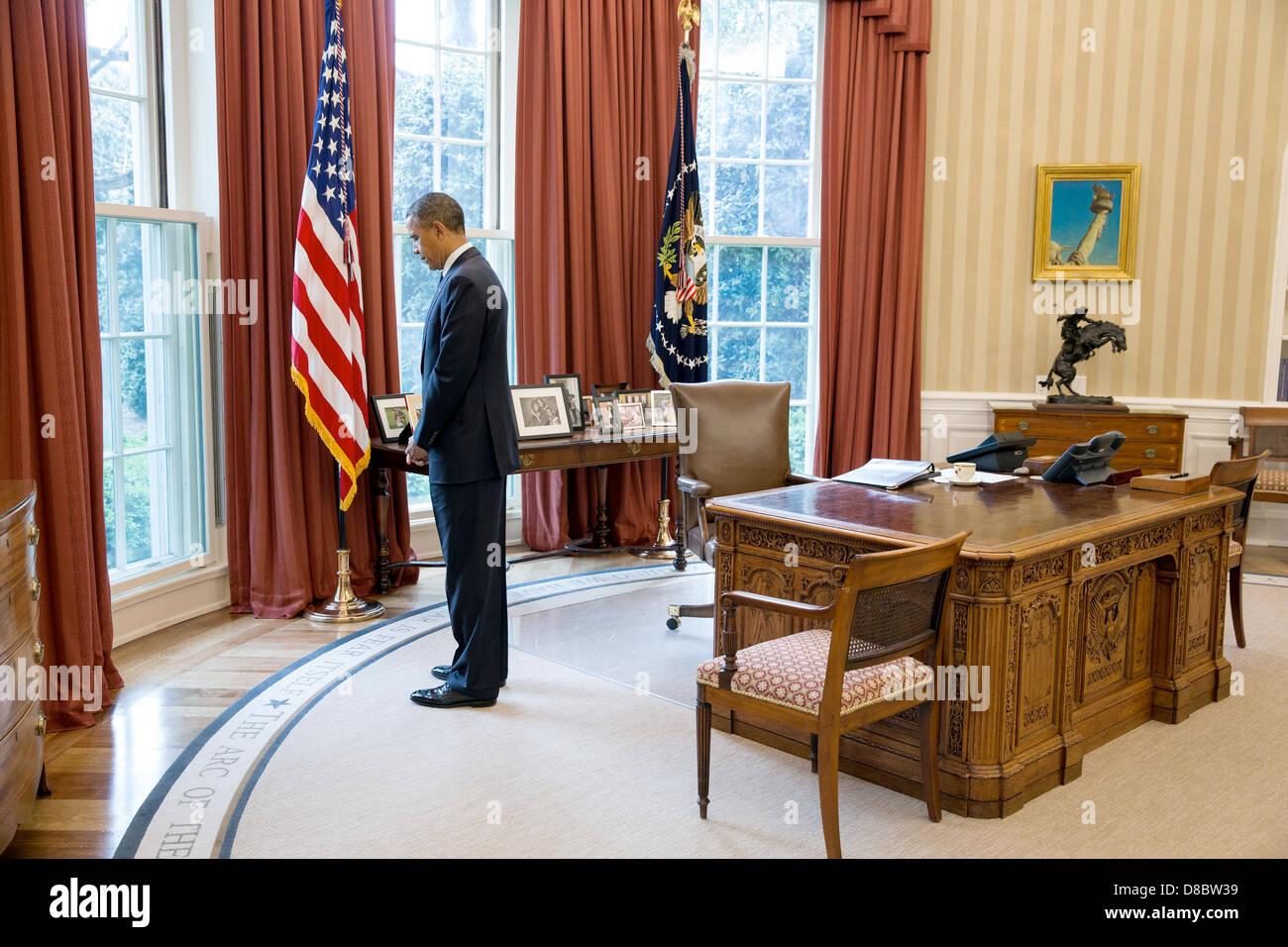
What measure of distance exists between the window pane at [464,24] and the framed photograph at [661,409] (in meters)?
2.12

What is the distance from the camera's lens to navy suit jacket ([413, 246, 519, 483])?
12.3 feet

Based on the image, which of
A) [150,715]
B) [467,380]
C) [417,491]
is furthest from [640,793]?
[417,491]

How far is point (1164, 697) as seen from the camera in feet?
13.0

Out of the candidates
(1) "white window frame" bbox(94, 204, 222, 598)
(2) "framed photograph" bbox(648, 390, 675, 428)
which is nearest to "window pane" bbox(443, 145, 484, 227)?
(2) "framed photograph" bbox(648, 390, 675, 428)

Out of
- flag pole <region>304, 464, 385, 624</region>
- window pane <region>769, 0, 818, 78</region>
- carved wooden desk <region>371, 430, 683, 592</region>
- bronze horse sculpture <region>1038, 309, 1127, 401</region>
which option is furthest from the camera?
window pane <region>769, 0, 818, 78</region>

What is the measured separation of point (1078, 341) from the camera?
6.57 metres

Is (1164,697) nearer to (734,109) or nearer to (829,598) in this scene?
(829,598)

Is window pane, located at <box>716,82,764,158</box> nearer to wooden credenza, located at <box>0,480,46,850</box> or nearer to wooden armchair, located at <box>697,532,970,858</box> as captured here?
wooden armchair, located at <box>697,532,970,858</box>

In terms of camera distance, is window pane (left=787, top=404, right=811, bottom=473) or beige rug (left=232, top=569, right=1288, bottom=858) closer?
beige rug (left=232, top=569, right=1288, bottom=858)

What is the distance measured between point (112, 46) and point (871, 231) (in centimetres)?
438

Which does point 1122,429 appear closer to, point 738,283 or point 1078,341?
point 1078,341

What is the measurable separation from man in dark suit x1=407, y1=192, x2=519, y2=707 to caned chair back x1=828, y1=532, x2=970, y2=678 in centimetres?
154

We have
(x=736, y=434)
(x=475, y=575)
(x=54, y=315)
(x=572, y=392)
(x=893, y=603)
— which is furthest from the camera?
(x=572, y=392)

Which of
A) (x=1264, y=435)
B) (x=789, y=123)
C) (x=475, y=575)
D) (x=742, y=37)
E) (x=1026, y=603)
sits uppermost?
(x=742, y=37)
